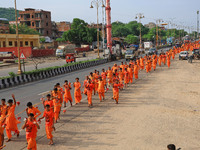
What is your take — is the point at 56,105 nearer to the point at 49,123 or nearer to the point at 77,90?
the point at 49,123

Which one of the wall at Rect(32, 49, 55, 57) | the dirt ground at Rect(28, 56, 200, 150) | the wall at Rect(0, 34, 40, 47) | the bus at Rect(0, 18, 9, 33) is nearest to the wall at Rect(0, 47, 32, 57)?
the wall at Rect(32, 49, 55, 57)

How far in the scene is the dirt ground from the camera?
7277 mm

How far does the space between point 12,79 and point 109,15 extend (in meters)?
28.3

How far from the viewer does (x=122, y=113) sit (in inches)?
411

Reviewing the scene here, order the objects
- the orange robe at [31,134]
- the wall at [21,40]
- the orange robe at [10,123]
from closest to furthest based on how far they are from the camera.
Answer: the orange robe at [31,134], the orange robe at [10,123], the wall at [21,40]

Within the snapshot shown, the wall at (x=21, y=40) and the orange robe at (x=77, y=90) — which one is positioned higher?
the wall at (x=21, y=40)

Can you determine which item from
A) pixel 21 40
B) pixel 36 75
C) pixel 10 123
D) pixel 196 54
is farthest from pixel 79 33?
pixel 10 123

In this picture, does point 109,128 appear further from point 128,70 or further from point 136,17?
point 136,17

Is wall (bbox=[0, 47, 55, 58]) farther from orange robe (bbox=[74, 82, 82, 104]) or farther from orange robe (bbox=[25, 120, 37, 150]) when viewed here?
orange robe (bbox=[25, 120, 37, 150])

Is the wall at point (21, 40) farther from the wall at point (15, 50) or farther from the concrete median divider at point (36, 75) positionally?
the concrete median divider at point (36, 75)

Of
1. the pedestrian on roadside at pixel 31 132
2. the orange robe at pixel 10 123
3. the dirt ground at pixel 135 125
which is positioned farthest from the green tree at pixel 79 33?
the pedestrian on roadside at pixel 31 132

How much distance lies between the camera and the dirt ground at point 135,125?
7277 mm

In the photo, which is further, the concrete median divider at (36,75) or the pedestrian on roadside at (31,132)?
the concrete median divider at (36,75)

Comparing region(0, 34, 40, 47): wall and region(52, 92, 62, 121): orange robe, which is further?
region(0, 34, 40, 47): wall
